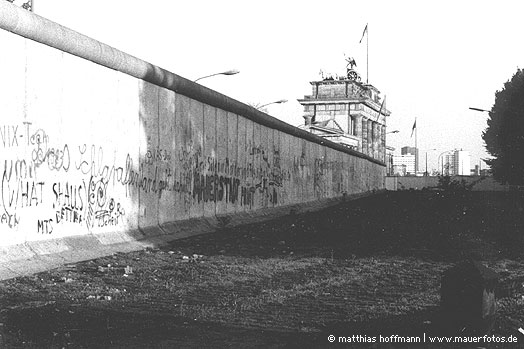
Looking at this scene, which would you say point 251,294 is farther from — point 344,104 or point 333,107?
point 333,107

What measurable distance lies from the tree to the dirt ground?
4016 cm

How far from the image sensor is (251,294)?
7.70 metres

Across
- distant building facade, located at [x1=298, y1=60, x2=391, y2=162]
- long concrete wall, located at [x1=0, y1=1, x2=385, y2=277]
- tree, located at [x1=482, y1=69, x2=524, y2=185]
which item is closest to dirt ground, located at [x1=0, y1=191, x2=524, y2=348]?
long concrete wall, located at [x1=0, y1=1, x2=385, y2=277]

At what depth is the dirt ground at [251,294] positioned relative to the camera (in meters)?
5.65

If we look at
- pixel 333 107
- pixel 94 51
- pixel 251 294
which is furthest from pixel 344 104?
pixel 251 294

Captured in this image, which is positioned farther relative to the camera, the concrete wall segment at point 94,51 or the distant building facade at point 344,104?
the distant building facade at point 344,104

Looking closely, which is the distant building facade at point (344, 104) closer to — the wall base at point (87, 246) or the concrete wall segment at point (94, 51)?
the concrete wall segment at point (94, 51)

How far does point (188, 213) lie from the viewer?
16219 mm

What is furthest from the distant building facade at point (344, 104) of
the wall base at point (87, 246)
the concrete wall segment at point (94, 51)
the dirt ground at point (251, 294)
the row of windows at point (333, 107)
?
the dirt ground at point (251, 294)

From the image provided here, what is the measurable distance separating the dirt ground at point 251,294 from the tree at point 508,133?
40.2 metres

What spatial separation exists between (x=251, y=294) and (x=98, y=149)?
18.1 feet

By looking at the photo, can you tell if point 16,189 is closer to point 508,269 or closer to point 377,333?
point 377,333

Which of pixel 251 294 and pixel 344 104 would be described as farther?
pixel 344 104

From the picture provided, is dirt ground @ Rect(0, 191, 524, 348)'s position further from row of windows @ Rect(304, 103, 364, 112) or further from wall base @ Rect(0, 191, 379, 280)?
row of windows @ Rect(304, 103, 364, 112)
